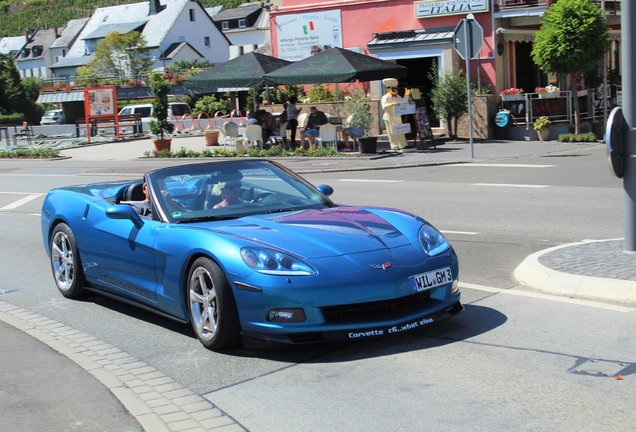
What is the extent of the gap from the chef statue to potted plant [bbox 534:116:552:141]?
4.24m

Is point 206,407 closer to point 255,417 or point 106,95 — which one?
point 255,417

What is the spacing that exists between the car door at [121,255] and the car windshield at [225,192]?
0.29 meters

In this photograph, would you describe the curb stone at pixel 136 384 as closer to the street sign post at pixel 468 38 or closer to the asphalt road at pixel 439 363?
the asphalt road at pixel 439 363

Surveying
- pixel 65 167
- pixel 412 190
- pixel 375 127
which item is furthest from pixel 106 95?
pixel 412 190

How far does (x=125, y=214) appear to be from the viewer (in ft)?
21.7

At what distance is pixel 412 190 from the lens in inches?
595

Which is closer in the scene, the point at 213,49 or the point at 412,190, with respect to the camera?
the point at 412,190

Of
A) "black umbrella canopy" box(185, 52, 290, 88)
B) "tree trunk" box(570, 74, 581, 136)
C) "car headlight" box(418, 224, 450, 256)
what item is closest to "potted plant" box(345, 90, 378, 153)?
"black umbrella canopy" box(185, 52, 290, 88)

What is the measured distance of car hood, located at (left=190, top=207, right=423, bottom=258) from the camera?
559 cm

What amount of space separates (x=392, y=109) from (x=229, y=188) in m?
16.5

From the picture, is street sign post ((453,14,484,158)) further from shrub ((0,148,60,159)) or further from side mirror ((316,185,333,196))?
shrub ((0,148,60,159))

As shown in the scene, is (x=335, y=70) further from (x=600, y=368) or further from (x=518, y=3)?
(x=600, y=368)

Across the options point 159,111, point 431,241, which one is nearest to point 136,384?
point 431,241

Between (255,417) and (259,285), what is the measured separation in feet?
3.53
